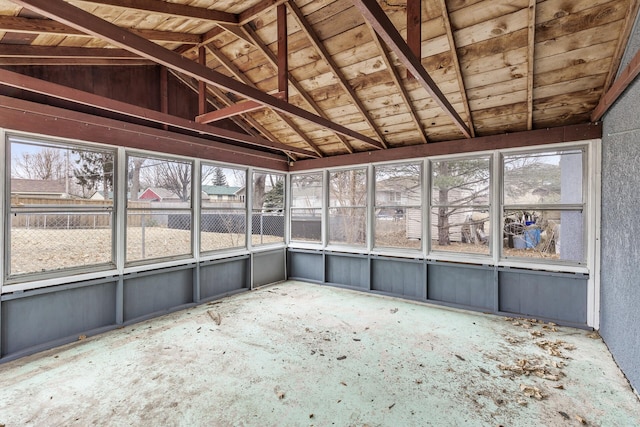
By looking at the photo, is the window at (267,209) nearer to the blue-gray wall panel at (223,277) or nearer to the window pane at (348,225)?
the blue-gray wall panel at (223,277)

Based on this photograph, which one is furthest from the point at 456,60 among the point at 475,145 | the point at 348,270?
the point at 348,270

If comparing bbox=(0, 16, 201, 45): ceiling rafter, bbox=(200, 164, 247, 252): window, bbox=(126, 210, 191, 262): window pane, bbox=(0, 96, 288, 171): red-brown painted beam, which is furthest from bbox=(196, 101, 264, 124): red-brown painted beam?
bbox=(126, 210, 191, 262): window pane

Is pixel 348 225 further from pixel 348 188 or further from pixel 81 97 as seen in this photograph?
pixel 81 97

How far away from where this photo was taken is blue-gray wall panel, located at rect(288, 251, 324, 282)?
6.47m

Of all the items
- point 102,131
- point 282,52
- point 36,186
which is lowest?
point 36,186

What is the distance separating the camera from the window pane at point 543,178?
13.7 feet

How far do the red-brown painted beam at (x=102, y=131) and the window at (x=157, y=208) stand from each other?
9.4 inches

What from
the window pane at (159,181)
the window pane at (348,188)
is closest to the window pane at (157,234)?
the window pane at (159,181)

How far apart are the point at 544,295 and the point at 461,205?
1.73 m

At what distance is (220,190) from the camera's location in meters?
5.49

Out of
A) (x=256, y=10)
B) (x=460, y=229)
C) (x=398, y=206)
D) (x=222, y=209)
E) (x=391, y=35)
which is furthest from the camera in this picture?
(x=398, y=206)

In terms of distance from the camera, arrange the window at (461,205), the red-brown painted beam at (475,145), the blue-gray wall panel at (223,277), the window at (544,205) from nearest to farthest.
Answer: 1. the red-brown painted beam at (475,145)
2. the window at (544,205)
3. the window at (461,205)
4. the blue-gray wall panel at (223,277)

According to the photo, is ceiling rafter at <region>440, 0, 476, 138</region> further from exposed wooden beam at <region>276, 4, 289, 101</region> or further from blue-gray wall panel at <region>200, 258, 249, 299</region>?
blue-gray wall panel at <region>200, 258, 249, 299</region>

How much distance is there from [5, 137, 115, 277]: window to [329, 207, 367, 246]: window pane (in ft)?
12.9
